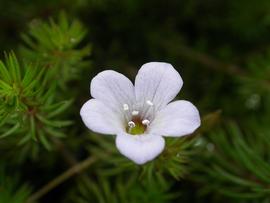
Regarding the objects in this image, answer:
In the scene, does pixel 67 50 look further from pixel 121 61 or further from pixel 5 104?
pixel 121 61

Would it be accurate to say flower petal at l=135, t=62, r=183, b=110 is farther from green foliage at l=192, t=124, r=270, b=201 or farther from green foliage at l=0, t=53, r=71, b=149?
green foliage at l=192, t=124, r=270, b=201

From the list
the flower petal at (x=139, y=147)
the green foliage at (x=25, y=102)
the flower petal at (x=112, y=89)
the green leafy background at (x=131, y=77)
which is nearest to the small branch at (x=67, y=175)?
the green leafy background at (x=131, y=77)

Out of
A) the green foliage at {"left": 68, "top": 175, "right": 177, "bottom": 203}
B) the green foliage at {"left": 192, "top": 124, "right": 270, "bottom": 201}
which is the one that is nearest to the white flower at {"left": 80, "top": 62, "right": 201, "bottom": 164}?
the green foliage at {"left": 68, "top": 175, "right": 177, "bottom": 203}

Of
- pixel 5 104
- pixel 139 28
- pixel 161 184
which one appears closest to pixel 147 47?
pixel 139 28

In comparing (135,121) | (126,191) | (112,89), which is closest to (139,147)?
(112,89)

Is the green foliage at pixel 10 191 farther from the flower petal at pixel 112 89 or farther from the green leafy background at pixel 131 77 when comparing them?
the flower petal at pixel 112 89

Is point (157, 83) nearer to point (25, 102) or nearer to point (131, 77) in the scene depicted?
point (25, 102)
